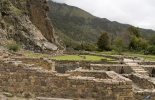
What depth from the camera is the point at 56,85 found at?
9312mm

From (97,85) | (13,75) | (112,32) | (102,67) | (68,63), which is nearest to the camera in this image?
(97,85)

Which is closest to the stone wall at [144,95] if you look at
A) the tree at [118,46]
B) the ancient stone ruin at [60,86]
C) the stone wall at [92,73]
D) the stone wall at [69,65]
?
the ancient stone ruin at [60,86]

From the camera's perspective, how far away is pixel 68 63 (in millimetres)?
21734

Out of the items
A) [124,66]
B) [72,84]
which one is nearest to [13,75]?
[72,84]

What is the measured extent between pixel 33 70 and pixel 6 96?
1.45m

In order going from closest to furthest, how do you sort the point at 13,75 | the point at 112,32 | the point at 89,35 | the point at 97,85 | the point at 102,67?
the point at 97,85 < the point at 13,75 < the point at 102,67 < the point at 89,35 < the point at 112,32

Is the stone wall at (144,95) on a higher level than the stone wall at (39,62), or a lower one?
lower

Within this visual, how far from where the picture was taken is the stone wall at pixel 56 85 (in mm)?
8859

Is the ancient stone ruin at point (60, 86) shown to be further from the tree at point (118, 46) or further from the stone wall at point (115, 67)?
the tree at point (118, 46)

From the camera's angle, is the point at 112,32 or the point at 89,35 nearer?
the point at 89,35

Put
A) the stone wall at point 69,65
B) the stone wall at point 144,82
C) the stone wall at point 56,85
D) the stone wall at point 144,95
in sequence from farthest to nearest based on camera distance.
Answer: the stone wall at point 69,65, the stone wall at point 144,82, the stone wall at point 144,95, the stone wall at point 56,85

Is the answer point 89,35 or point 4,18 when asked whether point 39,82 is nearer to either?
point 4,18

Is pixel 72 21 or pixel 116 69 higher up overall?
pixel 72 21

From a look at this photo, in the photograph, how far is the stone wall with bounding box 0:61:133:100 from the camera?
886cm
